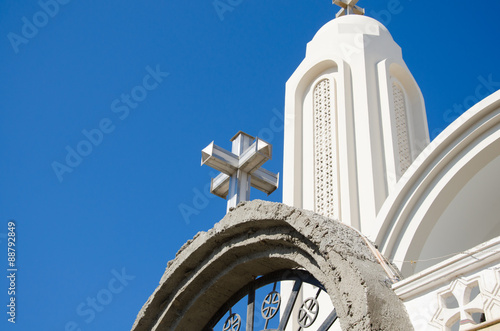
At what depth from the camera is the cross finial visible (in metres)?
12.9

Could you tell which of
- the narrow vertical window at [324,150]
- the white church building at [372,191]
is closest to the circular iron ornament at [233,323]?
the white church building at [372,191]

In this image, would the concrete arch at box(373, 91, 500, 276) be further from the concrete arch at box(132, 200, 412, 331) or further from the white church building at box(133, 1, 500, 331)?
the concrete arch at box(132, 200, 412, 331)

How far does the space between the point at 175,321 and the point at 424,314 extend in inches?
90.4

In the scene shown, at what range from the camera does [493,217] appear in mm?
7734

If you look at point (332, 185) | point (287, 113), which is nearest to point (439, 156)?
point (332, 185)

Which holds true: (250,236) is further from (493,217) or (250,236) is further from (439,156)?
(493,217)

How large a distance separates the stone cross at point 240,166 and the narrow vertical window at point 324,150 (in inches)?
63.2

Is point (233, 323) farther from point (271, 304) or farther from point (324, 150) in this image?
point (324, 150)

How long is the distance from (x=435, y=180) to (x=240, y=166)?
227cm

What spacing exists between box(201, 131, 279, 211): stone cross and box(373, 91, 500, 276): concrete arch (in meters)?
1.55

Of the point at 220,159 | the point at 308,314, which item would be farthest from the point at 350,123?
the point at 308,314

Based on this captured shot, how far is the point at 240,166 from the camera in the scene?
7.85 meters

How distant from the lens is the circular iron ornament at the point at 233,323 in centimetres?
492

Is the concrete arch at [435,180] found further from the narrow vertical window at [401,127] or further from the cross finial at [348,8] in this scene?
the cross finial at [348,8]
